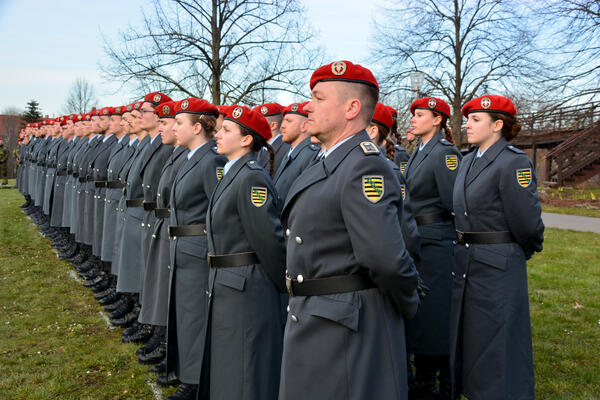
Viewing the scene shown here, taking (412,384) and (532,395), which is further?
(412,384)

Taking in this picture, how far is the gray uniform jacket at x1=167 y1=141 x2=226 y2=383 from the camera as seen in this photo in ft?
13.3

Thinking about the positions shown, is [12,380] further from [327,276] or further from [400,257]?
[400,257]

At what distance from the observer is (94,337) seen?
6031 millimetres

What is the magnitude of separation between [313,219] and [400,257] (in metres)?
0.41

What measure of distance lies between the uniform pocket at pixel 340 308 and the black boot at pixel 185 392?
238 centimetres

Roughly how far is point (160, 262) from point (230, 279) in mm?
1547

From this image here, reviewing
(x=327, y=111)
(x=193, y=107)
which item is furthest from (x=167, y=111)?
(x=327, y=111)

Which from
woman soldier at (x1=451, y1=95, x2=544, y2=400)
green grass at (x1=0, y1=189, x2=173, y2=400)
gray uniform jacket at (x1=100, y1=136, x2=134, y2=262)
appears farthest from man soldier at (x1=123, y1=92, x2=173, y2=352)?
woman soldier at (x1=451, y1=95, x2=544, y2=400)

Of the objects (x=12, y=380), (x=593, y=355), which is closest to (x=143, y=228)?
(x=12, y=380)

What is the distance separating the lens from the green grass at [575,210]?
17.6m

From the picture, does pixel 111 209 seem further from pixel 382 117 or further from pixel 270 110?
pixel 382 117

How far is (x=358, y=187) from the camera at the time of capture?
7.21 feet

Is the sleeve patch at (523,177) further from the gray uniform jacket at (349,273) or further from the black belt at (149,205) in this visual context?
the black belt at (149,205)

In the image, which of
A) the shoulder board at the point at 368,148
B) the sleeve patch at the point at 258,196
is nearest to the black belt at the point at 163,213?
the sleeve patch at the point at 258,196
